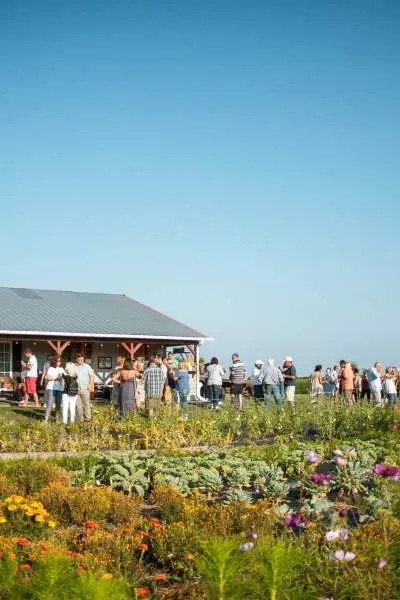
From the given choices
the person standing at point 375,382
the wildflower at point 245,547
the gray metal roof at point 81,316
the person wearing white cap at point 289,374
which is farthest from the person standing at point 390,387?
the wildflower at point 245,547

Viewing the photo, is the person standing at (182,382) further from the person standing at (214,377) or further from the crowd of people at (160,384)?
the person standing at (214,377)

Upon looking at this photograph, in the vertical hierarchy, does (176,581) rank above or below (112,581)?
below

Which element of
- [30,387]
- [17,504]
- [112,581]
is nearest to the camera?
[112,581]

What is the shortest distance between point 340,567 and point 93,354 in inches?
1048

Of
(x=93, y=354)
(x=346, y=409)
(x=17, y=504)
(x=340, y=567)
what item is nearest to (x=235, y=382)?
(x=346, y=409)

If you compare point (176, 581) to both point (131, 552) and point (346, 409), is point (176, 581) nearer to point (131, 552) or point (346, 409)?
point (131, 552)

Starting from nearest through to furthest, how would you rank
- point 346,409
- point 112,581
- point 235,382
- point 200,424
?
point 112,581 < point 200,424 < point 346,409 < point 235,382

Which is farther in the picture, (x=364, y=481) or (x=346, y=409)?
(x=346, y=409)

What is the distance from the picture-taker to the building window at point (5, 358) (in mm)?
28281

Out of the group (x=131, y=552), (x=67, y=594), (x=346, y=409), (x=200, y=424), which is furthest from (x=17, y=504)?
(x=346, y=409)

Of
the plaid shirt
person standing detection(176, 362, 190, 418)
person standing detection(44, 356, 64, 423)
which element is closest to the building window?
person standing detection(176, 362, 190, 418)

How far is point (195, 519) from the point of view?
6.62 m

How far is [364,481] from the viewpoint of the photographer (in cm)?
914

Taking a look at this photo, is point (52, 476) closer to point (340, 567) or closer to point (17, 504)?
point (17, 504)
